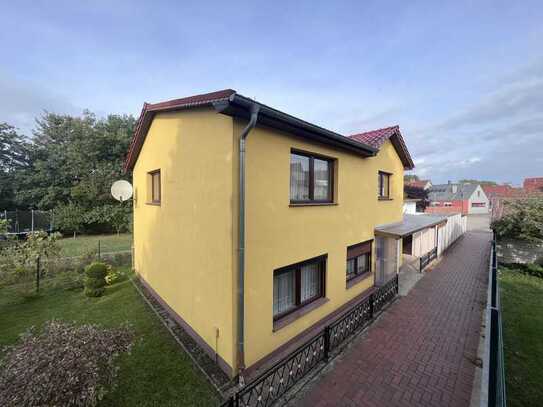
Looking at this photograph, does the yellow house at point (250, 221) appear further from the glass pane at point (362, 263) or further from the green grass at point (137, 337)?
the green grass at point (137, 337)

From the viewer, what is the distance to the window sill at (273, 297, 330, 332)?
5602 millimetres

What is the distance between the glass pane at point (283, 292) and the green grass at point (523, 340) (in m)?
4.66

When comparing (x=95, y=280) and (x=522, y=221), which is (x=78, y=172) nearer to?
(x=95, y=280)

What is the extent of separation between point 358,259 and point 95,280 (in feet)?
32.9

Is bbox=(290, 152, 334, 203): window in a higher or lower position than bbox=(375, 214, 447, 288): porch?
higher

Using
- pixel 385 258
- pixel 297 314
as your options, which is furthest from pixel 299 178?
pixel 385 258

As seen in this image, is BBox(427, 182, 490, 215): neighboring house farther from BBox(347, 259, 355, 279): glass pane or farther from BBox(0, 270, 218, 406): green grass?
BBox(0, 270, 218, 406): green grass

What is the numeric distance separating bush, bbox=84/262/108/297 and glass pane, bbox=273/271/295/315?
24.1 ft

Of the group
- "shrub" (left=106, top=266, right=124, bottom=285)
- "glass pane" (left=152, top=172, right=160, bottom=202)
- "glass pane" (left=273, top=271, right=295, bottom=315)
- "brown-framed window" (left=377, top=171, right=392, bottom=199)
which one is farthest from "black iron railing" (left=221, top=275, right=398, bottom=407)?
"shrub" (left=106, top=266, right=124, bottom=285)

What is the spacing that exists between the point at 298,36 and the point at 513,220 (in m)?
16.7

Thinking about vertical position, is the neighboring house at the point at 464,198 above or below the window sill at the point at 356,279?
above

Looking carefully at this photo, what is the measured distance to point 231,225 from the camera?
455 cm

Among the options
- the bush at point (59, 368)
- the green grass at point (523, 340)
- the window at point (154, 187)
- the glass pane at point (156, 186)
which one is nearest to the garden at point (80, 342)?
the bush at point (59, 368)

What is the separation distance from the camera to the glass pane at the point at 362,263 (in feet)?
29.5
